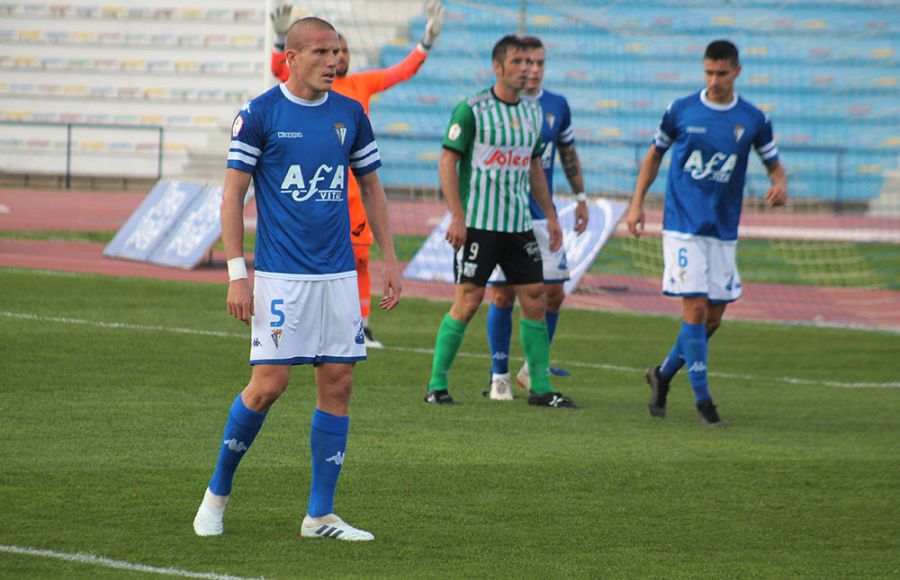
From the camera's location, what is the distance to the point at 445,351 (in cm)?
879

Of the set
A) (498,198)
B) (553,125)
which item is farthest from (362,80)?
(498,198)

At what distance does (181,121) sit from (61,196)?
4941mm

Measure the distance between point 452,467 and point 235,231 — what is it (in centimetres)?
199

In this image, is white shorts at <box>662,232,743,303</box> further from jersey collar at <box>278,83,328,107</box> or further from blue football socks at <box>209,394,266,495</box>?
blue football socks at <box>209,394,266,495</box>

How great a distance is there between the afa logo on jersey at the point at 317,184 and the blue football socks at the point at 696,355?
362 cm

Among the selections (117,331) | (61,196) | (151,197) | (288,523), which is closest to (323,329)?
(288,523)

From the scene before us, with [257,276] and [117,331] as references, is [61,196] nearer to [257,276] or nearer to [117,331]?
[117,331]

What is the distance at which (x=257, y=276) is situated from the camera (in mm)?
5324

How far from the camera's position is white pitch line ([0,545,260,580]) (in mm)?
4730

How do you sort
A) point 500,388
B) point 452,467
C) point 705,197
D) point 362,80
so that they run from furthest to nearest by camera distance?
point 362,80, point 500,388, point 705,197, point 452,467

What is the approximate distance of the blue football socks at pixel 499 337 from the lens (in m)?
9.01

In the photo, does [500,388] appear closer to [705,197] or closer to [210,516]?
[705,197]

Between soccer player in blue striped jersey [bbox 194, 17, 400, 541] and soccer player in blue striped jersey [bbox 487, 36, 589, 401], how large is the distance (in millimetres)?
3503

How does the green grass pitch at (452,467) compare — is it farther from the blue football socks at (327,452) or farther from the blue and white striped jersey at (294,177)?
the blue and white striped jersey at (294,177)
